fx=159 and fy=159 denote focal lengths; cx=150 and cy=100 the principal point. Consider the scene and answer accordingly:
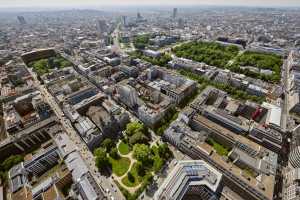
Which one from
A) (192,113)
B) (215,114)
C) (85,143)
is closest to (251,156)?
(215,114)

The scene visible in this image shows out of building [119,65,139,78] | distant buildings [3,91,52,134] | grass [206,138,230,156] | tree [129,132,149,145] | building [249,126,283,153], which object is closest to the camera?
building [249,126,283,153]

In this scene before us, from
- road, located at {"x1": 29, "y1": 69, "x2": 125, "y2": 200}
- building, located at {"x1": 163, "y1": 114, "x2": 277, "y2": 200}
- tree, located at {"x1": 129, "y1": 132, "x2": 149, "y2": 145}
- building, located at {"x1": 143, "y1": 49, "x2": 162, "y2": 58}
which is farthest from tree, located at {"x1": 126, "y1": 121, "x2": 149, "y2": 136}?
building, located at {"x1": 143, "y1": 49, "x2": 162, "y2": 58}

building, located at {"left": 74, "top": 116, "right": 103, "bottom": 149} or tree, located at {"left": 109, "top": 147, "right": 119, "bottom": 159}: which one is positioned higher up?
building, located at {"left": 74, "top": 116, "right": 103, "bottom": 149}

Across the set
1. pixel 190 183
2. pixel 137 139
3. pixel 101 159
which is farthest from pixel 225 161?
pixel 101 159

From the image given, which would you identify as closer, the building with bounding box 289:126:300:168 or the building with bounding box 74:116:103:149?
the building with bounding box 289:126:300:168

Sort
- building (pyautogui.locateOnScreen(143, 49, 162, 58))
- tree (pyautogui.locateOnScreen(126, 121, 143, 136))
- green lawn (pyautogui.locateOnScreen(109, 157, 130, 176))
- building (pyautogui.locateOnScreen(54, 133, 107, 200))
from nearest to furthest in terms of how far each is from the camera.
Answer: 1. building (pyautogui.locateOnScreen(54, 133, 107, 200))
2. green lawn (pyautogui.locateOnScreen(109, 157, 130, 176))
3. tree (pyautogui.locateOnScreen(126, 121, 143, 136))
4. building (pyautogui.locateOnScreen(143, 49, 162, 58))

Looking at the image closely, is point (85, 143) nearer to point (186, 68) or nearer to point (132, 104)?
point (132, 104)

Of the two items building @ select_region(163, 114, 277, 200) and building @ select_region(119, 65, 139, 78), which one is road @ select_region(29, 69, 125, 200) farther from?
building @ select_region(119, 65, 139, 78)

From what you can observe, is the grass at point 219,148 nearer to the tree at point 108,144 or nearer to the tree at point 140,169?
the tree at point 140,169

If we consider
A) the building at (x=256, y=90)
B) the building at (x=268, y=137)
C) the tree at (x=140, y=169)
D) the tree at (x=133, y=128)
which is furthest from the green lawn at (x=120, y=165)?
the building at (x=256, y=90)
